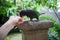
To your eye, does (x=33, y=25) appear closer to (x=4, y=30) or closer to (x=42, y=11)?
(x=42, y=11)

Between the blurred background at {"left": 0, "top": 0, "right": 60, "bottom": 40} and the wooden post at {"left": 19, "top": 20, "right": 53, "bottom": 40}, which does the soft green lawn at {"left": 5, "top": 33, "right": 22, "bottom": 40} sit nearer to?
the blurred background at {"left": 0, "top": 0, "right": 60, "bottom": 40}

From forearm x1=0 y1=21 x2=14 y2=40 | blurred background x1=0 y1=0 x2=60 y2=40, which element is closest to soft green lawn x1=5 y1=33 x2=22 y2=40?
blurred background x1=0 y1=0 x2=60 y2=40

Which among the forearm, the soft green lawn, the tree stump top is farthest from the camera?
the soft green lawn

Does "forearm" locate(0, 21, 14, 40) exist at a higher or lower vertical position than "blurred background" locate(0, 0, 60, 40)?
higher

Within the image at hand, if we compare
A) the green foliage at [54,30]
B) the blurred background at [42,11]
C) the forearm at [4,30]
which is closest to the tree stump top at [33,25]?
the blurred background at [42,11]

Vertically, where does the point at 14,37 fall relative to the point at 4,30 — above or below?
below

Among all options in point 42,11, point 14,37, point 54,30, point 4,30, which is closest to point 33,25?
point 54,30

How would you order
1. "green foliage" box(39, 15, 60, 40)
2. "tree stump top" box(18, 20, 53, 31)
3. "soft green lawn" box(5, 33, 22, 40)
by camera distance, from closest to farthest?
1. "tree stump top" box(18, 20, 53, 31)
2. "green foliage" box(39, 15, 60, 40)
3. "soft green lawn" box(5, 33, 22, 40)

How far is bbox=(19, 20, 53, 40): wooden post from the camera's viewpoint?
3.54m

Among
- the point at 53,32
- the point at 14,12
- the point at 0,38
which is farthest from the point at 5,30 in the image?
the point at 14,12

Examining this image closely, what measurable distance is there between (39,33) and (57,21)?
102cm

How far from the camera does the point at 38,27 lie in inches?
143

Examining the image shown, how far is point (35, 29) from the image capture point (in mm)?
3680

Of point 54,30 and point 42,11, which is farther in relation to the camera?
point 42,11
